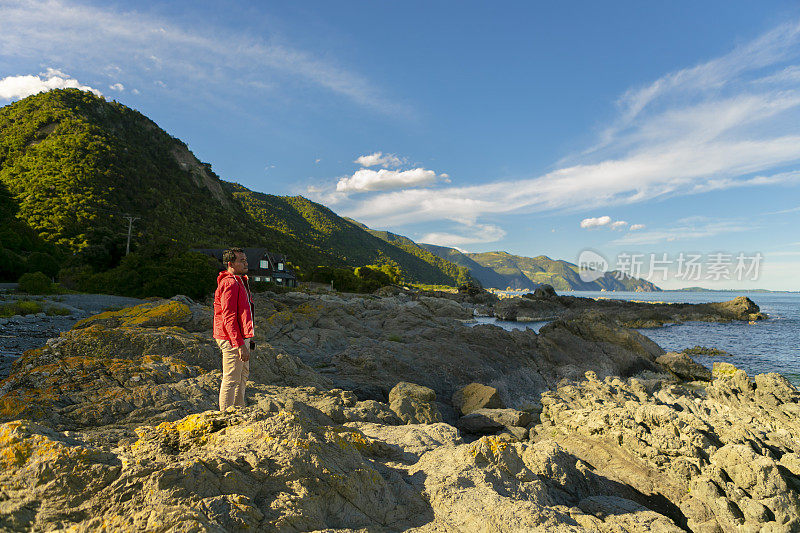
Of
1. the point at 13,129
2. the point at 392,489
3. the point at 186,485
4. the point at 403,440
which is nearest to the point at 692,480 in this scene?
the point at 403,440

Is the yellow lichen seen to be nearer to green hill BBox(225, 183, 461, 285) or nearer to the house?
the house

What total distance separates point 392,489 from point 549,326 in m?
21.1

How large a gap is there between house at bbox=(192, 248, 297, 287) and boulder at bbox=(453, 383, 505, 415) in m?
51.0

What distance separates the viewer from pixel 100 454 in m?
3.01

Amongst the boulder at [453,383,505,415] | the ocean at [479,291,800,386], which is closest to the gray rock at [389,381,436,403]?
the boulder at [453,383,505,415]

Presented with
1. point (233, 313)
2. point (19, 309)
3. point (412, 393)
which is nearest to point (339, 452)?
point (233, 313)

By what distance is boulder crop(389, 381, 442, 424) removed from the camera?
8.05 meters

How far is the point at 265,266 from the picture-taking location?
2525 inches

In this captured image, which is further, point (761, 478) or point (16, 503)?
point (761, 478)

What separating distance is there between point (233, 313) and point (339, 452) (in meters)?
2.76

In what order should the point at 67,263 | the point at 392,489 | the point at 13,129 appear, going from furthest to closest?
the point at 13,129 < the point at 67,263 < the point at 392,489

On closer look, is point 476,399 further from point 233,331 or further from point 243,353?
point 233,331

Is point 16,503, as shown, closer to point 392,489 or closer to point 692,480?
point 392,489

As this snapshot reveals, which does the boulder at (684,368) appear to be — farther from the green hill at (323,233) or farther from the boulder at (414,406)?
the green hill at (323,233)
